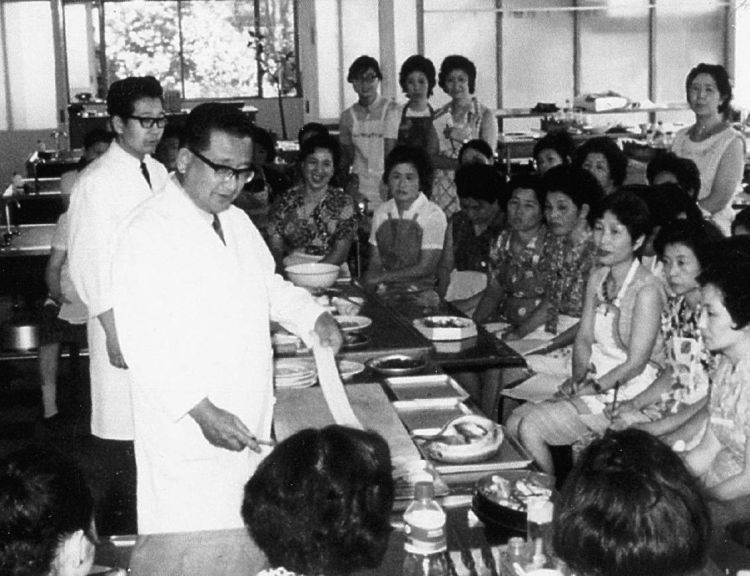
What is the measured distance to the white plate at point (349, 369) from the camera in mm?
3242

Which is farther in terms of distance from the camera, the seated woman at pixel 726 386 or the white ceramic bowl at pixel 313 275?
the white ceramic bowl at pixel 313 275

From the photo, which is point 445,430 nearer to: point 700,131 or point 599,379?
point 599,379

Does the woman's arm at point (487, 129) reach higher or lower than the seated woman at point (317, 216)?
higher

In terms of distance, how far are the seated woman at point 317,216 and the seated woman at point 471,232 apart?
18.5 inches

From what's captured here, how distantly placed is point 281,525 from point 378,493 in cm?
15

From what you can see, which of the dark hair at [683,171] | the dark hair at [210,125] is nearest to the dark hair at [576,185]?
the dark hair at [683,171]

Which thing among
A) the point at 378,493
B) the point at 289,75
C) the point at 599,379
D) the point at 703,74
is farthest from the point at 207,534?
the point at 289,75

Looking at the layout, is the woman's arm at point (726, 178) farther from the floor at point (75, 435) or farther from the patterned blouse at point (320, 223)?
the floor at point (75, 435)

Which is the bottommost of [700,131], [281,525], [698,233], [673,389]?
[673,389]

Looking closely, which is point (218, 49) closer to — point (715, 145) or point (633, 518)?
A: point (715, 145)

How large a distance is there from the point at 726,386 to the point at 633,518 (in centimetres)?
144

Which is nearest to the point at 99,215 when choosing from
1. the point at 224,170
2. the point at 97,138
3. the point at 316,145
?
the point at 224,170

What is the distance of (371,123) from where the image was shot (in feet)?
21.4

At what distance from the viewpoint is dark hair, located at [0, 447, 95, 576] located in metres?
1.65
